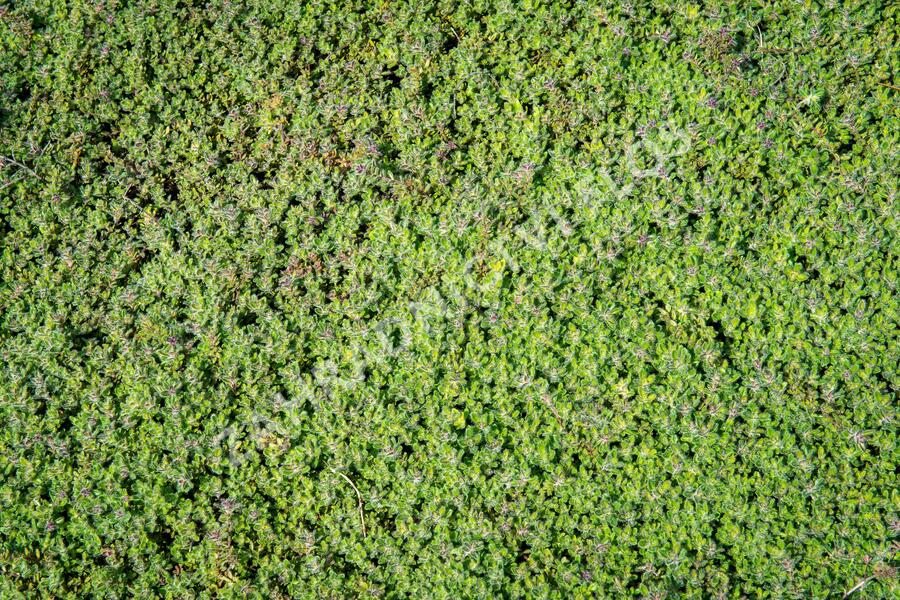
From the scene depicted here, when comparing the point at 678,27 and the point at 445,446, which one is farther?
the point at 678,27

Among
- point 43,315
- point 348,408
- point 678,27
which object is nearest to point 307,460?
point 348,408

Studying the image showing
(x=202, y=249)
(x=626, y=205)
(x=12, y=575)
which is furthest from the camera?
(x=202, y=249)

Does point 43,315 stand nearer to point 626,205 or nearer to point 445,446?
point 445,446

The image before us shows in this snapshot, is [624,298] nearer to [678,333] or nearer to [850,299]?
[678,333]

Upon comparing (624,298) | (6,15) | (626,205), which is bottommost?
(6,15)

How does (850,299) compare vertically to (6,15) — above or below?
above

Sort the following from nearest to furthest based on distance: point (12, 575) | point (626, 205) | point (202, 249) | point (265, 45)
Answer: point (12, 575)
point (626, 205)
point (202, 249)
point (265, 45)

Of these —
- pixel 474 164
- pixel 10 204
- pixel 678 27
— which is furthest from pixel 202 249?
pixel 678 27
